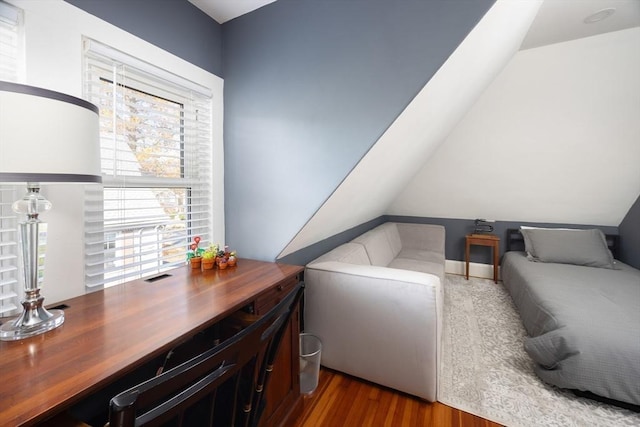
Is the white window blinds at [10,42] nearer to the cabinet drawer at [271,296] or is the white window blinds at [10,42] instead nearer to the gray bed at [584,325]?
the cabinet drawer at [271,296]

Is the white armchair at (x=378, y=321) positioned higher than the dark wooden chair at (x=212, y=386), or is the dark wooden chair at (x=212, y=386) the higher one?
the dark wooden chair at (x=212, y=386)

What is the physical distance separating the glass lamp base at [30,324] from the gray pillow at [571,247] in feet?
13.4

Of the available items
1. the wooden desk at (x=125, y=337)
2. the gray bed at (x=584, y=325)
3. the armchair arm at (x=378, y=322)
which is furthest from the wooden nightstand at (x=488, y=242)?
the wooden desk at (x=125, y=337)

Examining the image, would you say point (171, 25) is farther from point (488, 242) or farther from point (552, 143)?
point (488, 242)

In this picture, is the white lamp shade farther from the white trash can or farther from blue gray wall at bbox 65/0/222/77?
the white trash can

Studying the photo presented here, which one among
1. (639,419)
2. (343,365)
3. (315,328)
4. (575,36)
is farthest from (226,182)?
(575,36)

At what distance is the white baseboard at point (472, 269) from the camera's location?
3.76m

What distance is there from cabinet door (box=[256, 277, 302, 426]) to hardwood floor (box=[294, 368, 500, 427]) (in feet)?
0.46

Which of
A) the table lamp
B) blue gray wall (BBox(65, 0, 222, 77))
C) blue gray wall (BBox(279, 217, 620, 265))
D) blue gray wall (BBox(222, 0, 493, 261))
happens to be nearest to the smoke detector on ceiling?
blue gray wall (BBox(222, 0, 493, 261))

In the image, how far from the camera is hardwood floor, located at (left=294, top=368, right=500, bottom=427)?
4.73ft

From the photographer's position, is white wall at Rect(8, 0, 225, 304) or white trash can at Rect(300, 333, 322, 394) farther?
white trash can at Rect(300, 333, 322, 394)

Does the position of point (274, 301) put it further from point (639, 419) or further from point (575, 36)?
point (575, 36)

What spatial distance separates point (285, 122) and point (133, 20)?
0.86 meters

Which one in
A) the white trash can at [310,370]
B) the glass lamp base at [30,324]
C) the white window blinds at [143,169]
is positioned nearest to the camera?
the glass lamp base at [30,324]
